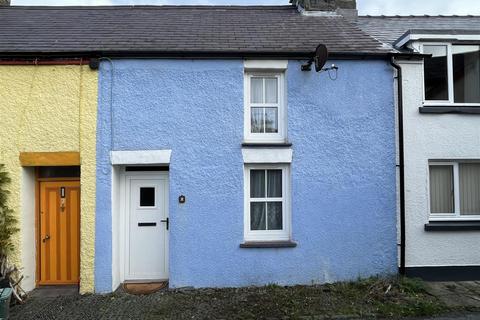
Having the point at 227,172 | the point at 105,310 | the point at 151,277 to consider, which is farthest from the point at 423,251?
the point at 105,310

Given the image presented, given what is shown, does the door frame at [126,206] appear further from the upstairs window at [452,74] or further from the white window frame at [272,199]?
the upstairs window at [452,74]

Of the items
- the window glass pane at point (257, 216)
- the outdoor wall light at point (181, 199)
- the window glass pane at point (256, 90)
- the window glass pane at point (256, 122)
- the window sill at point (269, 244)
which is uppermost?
the window glass pane at point (256, 90)

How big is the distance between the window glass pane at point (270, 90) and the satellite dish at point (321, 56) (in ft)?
3.16

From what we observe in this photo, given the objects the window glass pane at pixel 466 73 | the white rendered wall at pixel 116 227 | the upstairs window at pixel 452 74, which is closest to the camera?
the white rendered wall at pixel 116 227

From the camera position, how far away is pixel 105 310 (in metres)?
5.76

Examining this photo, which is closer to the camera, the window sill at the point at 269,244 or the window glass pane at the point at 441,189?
the window sill at the point at 269,244

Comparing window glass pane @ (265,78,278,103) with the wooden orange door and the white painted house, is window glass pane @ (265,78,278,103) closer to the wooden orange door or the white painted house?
the white painted house

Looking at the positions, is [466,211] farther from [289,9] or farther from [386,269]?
[289,9]

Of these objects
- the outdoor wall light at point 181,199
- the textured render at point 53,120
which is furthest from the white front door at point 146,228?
the textured render at point 53,120

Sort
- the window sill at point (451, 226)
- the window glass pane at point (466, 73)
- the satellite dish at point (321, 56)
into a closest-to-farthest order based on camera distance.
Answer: the satellite dish at point (321, 56), the window sill at point (451, 226), the window glass pane at point (466, 73)

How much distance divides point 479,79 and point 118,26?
7902 millimetres

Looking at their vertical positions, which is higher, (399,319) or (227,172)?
(227,172)

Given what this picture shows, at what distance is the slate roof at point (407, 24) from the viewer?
9.27m

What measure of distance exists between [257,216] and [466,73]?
5330mm
